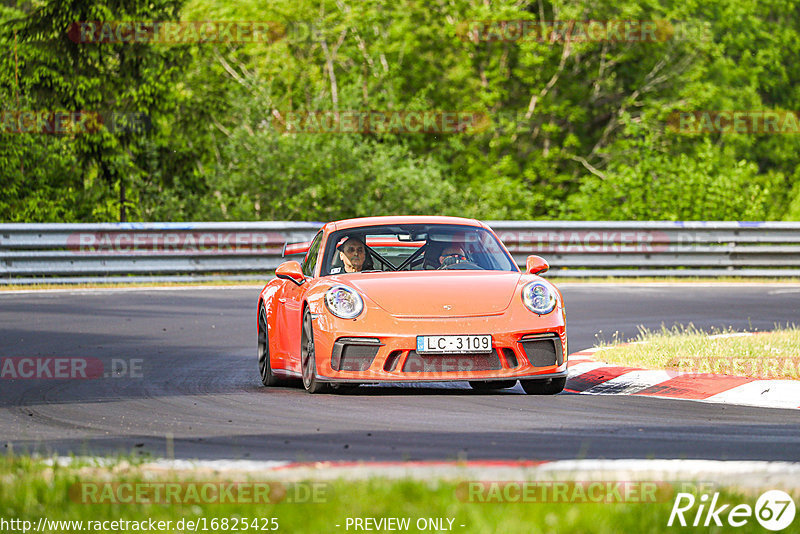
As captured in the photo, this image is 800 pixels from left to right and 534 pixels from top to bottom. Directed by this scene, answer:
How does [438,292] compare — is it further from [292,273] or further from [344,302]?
[292,273]

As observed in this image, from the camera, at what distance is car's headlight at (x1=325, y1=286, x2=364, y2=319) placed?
900cm

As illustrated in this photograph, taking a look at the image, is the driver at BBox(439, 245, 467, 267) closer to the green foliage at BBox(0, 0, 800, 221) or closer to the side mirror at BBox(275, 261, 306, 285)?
the side mirror at BBox(275, 261, 306, 285)

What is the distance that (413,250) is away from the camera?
10.2m

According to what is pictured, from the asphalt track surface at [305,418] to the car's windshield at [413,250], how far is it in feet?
3.04

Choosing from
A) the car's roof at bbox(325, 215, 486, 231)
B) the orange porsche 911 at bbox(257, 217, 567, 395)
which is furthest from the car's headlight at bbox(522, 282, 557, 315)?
the car's roof at bbox(325, 215, 486, 231)

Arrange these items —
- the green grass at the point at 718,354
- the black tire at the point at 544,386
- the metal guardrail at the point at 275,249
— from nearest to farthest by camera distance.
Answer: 1. the black tire at the point at 544,386
2. the green grass at the point at 718,354
3. the metal guardrail at the point at 275,249

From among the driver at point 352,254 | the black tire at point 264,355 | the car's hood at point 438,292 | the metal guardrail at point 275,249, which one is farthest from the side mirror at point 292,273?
the metal guardrail at point 275,249

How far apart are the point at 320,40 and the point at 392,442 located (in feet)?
110

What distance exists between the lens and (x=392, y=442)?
663cm

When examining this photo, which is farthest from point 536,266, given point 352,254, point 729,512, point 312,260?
point 729,512

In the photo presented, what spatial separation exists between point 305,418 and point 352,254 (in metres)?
2.48

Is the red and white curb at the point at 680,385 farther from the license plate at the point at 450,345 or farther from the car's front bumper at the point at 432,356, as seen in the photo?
the license plate at the point at 450,345

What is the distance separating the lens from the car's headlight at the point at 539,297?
909cm

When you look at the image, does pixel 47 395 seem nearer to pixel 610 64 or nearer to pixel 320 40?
Answer: pixel 320 40
